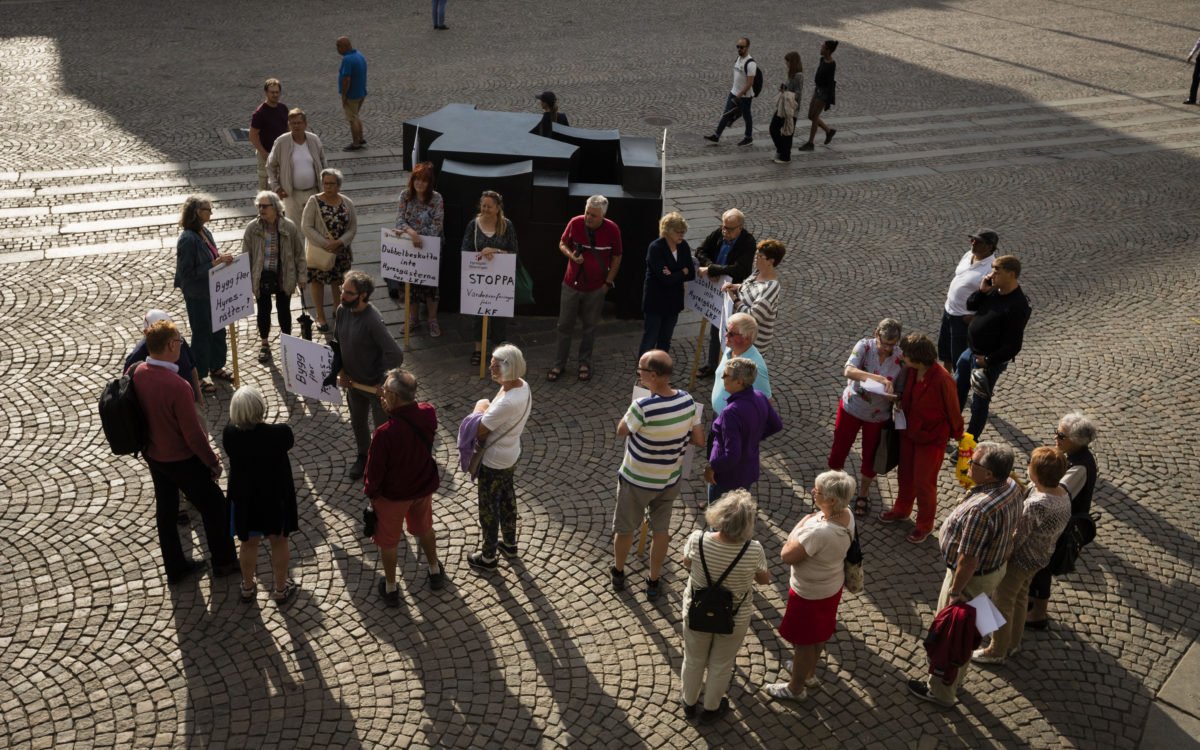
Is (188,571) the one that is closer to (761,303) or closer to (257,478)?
(257,478)

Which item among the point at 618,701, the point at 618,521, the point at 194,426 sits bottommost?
the point at 618,701

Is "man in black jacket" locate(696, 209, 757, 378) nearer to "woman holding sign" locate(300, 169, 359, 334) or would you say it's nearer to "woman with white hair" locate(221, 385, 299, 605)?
"woman holding sign" locate(300, 169, 359, 334)

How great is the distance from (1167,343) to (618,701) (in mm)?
7705

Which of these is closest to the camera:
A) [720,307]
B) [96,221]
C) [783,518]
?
[783,518]

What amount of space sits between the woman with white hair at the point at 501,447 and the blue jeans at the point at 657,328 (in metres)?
2.88

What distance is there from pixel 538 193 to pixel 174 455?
15.3 ft

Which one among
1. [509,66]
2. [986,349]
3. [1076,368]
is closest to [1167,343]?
[1076,368]

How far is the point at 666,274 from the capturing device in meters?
8.91

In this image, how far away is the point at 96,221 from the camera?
12172mm

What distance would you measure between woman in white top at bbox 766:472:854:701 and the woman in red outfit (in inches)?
65.1

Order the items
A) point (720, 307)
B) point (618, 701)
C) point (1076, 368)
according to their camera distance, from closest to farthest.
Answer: point (618, 701) < point (720, 307) < point (1076, 368)

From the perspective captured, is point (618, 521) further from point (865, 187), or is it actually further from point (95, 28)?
point (95, 28)

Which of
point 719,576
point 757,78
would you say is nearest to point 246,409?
point 719,576

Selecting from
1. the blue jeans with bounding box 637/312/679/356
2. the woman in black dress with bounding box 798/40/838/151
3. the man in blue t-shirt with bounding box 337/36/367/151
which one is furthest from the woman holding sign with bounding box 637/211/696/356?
the woman in black dress with bounding box 798/40/838/151
